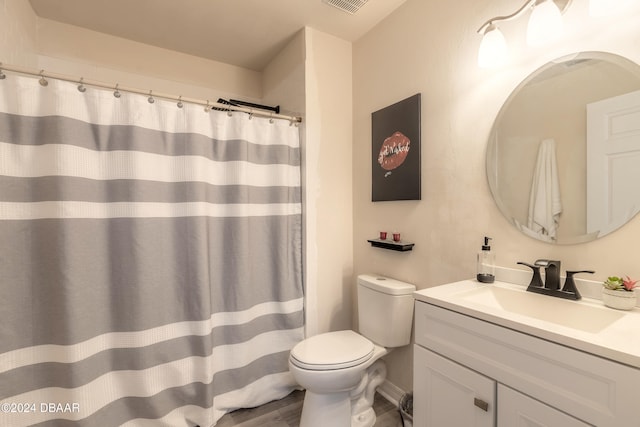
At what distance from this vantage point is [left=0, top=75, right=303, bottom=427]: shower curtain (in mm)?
1247

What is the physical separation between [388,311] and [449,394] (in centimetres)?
59

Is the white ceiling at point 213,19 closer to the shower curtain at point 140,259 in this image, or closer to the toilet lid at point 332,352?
the shower curtain at point 140,259

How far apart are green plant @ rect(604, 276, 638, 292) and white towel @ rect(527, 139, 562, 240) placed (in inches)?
8.4

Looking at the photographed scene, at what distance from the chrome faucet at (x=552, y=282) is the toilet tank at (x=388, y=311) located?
591 millimetres

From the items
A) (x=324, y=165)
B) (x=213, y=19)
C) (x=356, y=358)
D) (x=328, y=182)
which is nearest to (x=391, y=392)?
(x=356, y=358)

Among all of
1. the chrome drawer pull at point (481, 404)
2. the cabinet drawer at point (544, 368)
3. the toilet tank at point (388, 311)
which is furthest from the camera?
the toilet tank at point (388, 311)

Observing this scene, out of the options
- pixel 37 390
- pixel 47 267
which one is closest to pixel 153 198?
pixel 47 267

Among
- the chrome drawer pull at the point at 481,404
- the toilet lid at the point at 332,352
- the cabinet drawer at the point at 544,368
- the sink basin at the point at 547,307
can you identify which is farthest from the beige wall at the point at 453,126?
the chrome drawer pull at the point at 481,404

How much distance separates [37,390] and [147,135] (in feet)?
4.23

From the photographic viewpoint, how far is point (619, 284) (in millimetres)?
870

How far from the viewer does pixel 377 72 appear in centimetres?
185

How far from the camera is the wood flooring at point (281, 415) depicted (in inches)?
62.4

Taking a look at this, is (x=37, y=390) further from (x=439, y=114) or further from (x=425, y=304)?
(x=439, y=114)

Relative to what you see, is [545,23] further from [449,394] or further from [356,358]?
[356,358]
